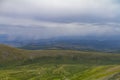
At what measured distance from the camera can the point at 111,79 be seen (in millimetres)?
140000

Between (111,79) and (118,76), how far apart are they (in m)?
3.79

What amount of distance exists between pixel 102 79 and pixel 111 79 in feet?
20.1

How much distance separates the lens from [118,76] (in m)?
140

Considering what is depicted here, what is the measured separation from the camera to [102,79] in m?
145

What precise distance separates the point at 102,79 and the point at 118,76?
29.8 ft
